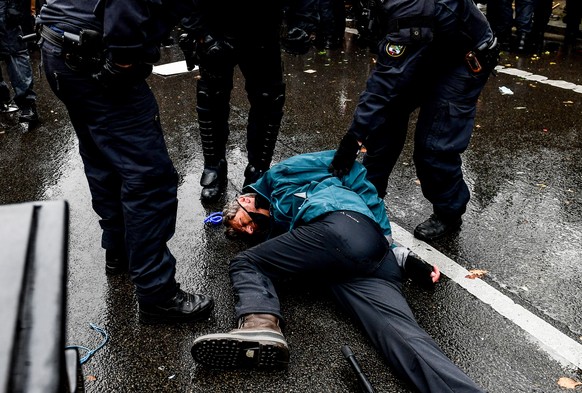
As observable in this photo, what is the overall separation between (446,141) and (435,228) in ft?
1.93

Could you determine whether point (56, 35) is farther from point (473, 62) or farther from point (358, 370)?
point (473, 62)

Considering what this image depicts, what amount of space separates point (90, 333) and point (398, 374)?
154 cm

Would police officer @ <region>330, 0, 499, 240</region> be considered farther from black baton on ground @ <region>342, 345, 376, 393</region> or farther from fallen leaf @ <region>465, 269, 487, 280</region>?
black baton on ground @ <region>342, 345, 376, 393</region>

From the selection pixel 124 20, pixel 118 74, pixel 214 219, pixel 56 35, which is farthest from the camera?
pixel 214 219

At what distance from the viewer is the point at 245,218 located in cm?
336

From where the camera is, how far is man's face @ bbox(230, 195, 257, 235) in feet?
11.0

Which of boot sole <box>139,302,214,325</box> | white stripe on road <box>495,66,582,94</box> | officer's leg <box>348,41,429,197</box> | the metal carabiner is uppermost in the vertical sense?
officer's leg <box>348,41,429,197</box>

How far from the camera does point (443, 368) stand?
2.28 m

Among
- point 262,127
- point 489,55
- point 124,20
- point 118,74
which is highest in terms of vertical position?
point 124,20

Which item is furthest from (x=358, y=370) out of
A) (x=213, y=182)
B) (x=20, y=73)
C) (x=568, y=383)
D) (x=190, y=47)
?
(x=20, y=73)

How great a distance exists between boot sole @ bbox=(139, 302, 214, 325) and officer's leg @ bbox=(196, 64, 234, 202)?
1408 millimetres

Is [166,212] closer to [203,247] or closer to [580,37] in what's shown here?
[203,247]

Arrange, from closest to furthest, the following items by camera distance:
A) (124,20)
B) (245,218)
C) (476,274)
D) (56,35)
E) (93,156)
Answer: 1. (124,20)
2. (56,35)
3. (93,156)
4. (476,274)
5. (245,218)

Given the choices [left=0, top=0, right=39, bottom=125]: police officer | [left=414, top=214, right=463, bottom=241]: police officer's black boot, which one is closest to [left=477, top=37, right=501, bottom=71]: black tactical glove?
[left=414, top=214, right=463, bottom=241]: police officer's black boot
